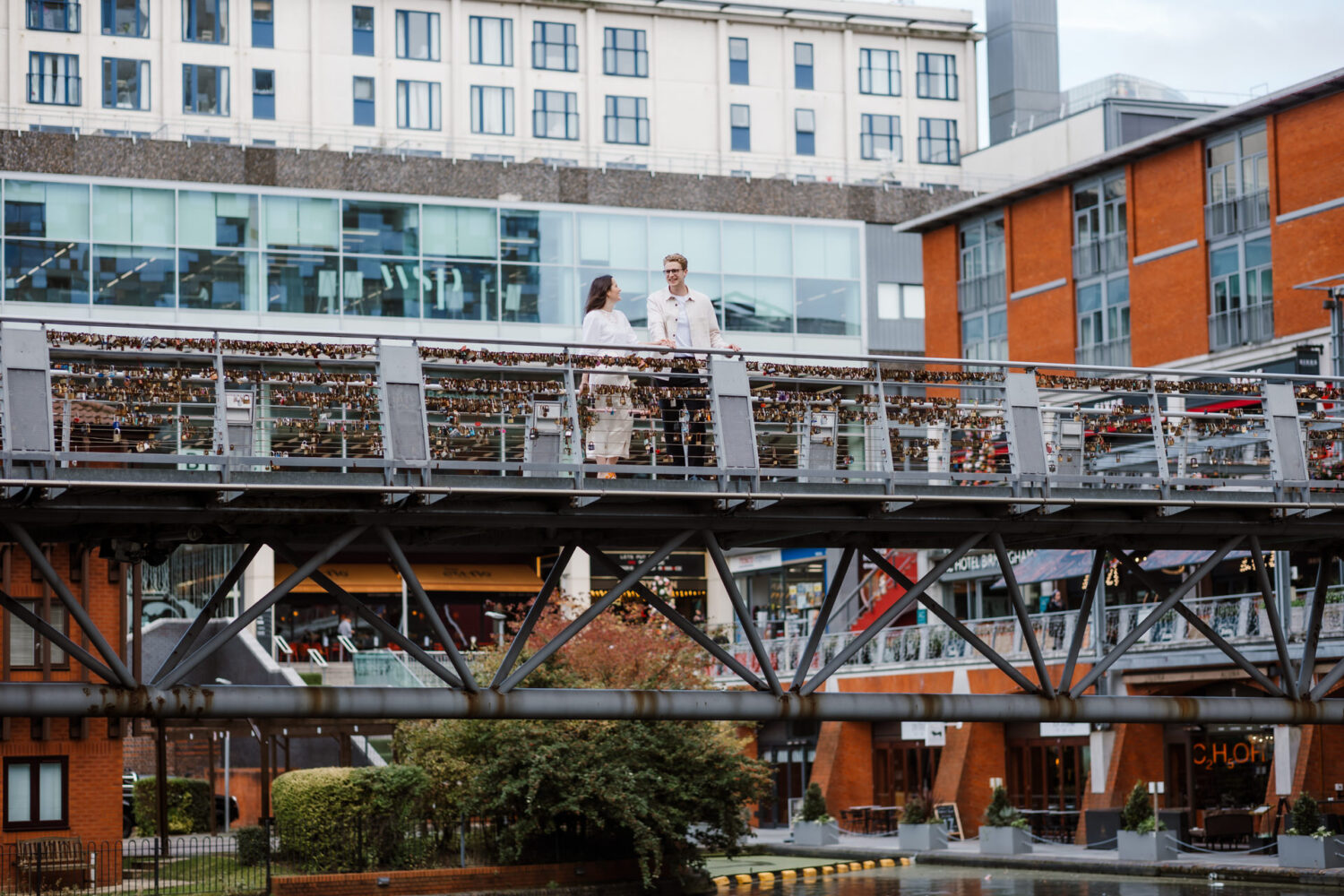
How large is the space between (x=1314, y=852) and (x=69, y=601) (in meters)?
28.7

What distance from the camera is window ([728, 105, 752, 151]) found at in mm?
81938

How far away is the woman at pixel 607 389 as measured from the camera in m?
16.7

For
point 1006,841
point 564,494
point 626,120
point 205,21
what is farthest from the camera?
point 626,120

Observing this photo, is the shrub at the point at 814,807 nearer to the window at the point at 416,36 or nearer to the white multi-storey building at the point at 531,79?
the white multi-storey building at the point at 531,79

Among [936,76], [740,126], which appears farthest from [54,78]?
[936,76]

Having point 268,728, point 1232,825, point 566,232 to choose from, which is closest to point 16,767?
point 268,728

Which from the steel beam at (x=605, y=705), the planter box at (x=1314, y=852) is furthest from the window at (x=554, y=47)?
the steel beam at (x=605, y=705)

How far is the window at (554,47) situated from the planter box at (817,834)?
128 feet

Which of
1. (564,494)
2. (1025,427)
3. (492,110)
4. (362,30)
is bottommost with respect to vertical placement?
(564,494)

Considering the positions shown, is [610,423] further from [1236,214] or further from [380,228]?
[380,228]

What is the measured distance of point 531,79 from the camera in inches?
3088

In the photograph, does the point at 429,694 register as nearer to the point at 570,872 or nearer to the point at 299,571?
the point at 299,571

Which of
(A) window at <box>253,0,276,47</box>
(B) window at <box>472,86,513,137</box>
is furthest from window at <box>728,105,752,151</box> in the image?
(A) window at <box>253,0,276,47</box>

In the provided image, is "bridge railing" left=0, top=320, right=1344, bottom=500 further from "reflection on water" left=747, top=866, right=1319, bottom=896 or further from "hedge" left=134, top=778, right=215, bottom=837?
"hedge" left=134, top=778, right=215, bottom=837
